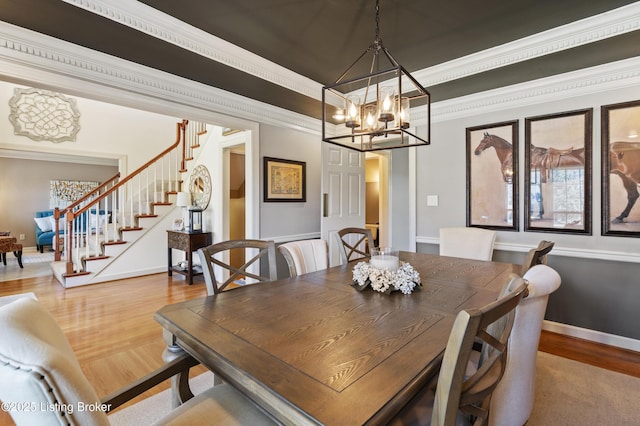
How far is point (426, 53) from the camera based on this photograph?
8.60 ft

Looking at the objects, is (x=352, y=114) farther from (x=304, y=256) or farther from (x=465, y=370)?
(x=465, y=370)

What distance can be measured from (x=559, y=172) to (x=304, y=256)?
8.53ft

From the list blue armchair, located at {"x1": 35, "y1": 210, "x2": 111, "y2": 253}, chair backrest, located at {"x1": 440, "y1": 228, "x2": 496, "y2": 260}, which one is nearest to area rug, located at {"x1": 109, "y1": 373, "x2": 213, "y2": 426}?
chair backrest, located at {"x1": 440, "y1": 228, "x2": 496, "y2": 260}

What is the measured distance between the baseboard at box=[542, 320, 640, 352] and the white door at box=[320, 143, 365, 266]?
7.93 ft

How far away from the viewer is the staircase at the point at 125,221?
447cm

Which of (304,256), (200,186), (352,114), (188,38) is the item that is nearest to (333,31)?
(352,114)

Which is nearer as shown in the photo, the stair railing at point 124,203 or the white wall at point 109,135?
the stair railing at point 124,203

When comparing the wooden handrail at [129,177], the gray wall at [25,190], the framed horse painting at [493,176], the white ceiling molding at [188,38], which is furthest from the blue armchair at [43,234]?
the framed horse painting at [493,176]

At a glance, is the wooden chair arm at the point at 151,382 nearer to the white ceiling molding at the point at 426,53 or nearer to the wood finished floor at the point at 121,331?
the wood finished floor at the point at 121,331

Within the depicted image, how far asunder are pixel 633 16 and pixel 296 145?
3.25 m

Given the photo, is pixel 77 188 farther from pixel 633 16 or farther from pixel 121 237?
pixel 633 16


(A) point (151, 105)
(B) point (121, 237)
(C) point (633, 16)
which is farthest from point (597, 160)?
(B) point (121, 237)

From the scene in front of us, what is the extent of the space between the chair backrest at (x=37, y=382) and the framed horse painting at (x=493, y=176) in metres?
3.54

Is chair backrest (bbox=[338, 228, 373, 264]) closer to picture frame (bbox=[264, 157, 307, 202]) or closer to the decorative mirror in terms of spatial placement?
picture frame (bbox=[264, 157, 307, 202])
